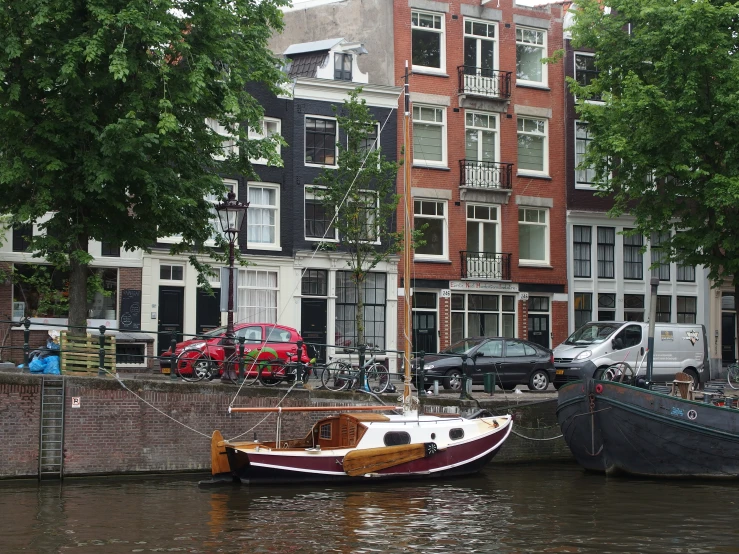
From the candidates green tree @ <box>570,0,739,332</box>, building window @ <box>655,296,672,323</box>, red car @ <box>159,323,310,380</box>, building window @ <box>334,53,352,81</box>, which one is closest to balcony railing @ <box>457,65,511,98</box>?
building window @ <box>334,53,352,81</box>

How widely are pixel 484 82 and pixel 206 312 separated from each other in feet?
42.1

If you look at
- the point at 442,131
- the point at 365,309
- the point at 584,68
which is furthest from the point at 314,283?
the point at 584,68

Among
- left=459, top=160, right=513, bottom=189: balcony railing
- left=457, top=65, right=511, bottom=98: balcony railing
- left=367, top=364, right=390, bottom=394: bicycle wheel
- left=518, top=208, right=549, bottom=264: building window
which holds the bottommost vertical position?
left=367, top=364, right=390, bottom=394: bicycle wheel

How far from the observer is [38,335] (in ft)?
103

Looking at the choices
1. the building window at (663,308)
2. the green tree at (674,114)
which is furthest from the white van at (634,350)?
the building window at (663,308)

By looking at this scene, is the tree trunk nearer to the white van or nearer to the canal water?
the canal water

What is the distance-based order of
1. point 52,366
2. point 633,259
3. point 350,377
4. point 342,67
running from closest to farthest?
point 52,366
point 350,377
point 342,67
point 633,259

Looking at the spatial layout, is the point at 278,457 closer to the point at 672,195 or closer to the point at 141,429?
the point at 141,429

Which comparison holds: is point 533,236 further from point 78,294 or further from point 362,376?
point 78,294

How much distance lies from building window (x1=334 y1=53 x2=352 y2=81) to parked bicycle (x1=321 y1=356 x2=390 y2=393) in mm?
13797

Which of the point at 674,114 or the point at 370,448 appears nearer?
the point at 370,448

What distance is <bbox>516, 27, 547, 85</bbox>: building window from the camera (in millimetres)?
40562

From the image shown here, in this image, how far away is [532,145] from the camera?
4066cm

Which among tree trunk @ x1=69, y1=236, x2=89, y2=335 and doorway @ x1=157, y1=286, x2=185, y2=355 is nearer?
tree trunk @ x1=69, y1=236, x2=89, y2=335
